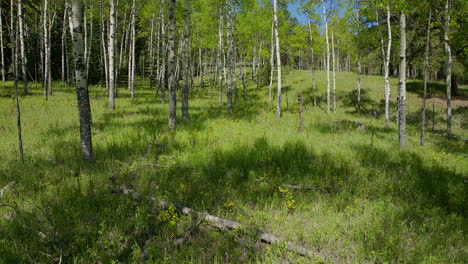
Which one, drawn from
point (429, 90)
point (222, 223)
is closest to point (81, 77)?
point (222, 223)

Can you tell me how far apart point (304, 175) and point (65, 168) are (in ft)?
17.8

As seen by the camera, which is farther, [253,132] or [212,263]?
[253,132]

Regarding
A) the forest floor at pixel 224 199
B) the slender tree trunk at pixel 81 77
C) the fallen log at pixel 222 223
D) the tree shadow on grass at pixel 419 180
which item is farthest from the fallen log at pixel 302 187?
the slender tree trunk at pixel 81 77

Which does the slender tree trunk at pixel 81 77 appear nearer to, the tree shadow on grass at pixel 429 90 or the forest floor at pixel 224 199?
the forest floor at pixel 224 199

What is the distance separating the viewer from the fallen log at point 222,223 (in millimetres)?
3182

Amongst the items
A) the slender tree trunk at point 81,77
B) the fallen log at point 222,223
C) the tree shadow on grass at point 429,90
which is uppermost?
the tree shadow on grass at point 429,90

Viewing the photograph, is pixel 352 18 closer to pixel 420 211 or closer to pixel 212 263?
pixel 420 211

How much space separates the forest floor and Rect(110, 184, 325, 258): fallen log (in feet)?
0.31

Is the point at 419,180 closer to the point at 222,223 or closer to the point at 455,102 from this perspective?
the point at 222,223

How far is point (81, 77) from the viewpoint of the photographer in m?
5.70

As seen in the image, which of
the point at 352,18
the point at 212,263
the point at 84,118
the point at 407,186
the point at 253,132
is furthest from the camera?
the point at 352,18

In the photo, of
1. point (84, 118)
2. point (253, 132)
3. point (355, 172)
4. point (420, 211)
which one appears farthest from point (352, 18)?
point (84, 118)

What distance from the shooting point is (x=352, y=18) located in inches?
→ 754

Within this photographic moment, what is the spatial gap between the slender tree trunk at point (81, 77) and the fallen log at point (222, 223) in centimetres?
198
